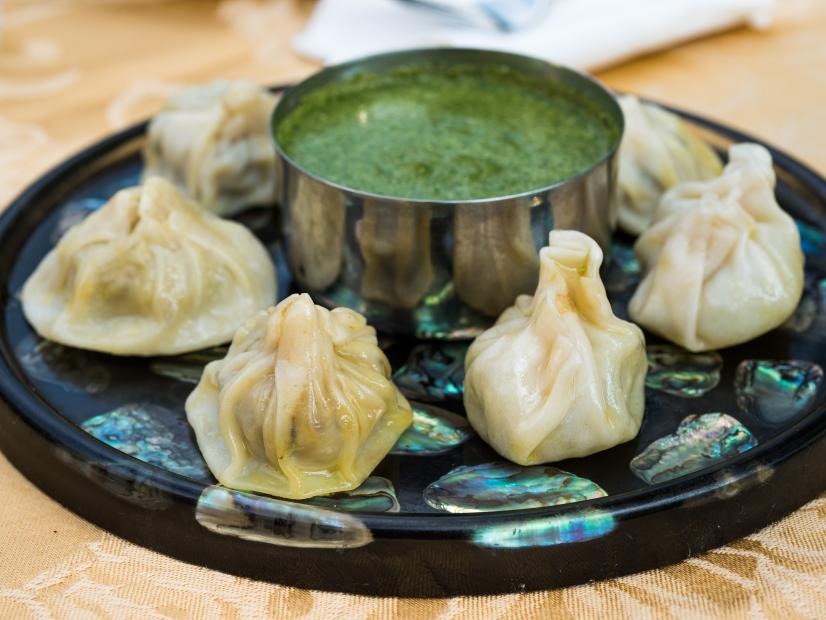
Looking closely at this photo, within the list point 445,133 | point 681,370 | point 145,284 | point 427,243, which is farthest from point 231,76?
point 681,370

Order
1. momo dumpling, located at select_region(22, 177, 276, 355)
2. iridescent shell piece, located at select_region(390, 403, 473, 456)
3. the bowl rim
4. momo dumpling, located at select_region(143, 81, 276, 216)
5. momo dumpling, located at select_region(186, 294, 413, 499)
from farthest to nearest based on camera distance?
momo dumpling, located at select_region(143, 81, 276, 216), momo dumpling, located at select_region(22, 177, 276, 355), the bowl rim, iridescent shell piece, located at select_region(390, 403, 473, 456), momo dumpling, located at select_region(186, 294, 413, 499)

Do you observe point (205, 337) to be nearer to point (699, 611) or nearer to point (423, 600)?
point (423, 600)

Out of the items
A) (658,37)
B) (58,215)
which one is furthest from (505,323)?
(658,37)

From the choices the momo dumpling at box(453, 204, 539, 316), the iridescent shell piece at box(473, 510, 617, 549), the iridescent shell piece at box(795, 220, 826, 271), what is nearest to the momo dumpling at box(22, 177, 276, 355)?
the momo dumpling at box(453, 204, 539, 316)

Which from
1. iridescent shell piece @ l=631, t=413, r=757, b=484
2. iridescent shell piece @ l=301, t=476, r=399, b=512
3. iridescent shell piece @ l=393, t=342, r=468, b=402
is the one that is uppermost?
iridescent shell piece @ l=301, t=476, r=399, b=512

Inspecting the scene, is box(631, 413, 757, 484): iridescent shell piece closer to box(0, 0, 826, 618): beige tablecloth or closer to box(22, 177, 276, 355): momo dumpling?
box(0, 0, 826, 618): beige tablecloth

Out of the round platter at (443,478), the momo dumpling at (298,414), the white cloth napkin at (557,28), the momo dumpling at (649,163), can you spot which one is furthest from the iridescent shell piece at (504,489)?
the white cloth napkin at (557,28)

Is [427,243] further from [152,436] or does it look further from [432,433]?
[152,436]

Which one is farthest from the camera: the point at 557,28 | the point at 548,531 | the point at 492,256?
the point at 557,28

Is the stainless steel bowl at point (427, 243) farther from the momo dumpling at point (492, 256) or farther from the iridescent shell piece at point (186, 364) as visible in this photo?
the iridescent shell piece at point (186, 364)
